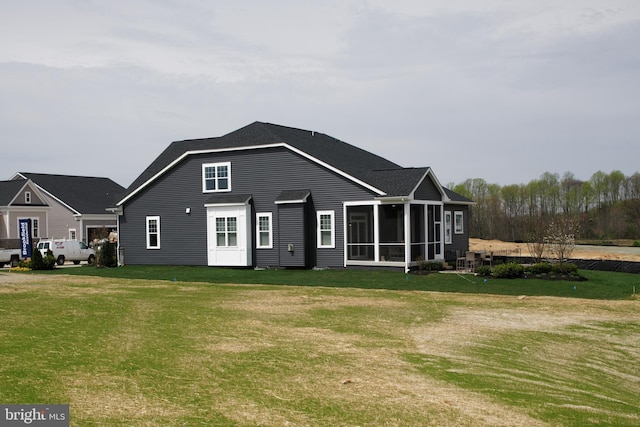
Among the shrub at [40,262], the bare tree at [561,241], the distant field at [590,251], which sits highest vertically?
the bare tree at [561,241]

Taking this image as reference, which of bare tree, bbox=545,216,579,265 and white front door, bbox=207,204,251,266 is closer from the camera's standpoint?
bare tree, bbox=545,216,579,265

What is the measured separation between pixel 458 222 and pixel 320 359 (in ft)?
88.4

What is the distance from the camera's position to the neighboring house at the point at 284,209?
99.3 ft

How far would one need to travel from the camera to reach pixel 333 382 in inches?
376

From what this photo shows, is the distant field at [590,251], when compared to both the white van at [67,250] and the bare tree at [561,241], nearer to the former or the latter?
the bare tree at [561,241]

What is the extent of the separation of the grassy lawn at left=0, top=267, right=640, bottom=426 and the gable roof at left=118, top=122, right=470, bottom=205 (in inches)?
386

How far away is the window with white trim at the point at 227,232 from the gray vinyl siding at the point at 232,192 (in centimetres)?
93

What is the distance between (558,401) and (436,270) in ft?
63.9

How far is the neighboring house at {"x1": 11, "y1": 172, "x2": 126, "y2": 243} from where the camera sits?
52.2 m

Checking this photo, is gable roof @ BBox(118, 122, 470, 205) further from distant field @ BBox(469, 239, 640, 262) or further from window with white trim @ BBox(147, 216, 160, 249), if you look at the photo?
distant field @ BBox(469, 239, 640, 262)

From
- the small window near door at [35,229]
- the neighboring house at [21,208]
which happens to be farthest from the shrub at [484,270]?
the small window near door at [35,229]

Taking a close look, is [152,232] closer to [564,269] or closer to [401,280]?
[401,280]

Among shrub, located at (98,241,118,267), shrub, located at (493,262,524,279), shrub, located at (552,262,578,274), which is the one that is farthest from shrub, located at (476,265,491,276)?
shrub, located at (98,241,118,267)

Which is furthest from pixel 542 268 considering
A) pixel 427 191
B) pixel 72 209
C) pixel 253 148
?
pixel 72 209
